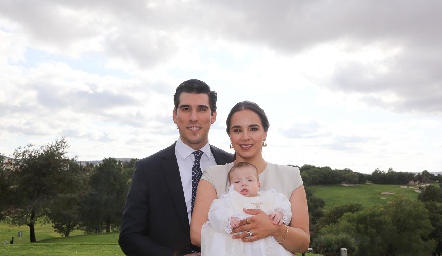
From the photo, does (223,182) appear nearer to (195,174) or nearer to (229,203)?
(229,203)

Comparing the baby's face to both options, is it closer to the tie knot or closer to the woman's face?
the woman's face

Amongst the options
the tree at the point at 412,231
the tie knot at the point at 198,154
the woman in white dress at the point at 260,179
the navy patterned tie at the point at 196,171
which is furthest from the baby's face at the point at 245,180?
the tree at the point at 412,231

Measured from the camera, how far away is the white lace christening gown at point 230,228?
4141 millimetres

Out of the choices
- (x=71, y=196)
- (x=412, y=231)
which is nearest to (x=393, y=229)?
(x=412, y=231)

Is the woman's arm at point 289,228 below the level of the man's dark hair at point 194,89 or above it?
below

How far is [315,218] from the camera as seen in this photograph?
84188 millimetres

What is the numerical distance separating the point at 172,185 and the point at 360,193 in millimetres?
102382

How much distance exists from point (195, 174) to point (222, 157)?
44 cm

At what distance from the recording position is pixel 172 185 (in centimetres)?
515

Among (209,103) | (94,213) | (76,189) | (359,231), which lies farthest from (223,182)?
(359,231)

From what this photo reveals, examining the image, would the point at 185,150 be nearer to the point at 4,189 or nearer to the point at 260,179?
the point at 260,179

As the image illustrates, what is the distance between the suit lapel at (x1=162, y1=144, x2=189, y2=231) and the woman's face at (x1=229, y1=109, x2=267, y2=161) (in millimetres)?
956

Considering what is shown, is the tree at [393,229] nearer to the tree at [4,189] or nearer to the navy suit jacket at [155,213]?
the tree at [4,189]

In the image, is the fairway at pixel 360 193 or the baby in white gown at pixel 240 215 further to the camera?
the fairway at pixel 360 193
